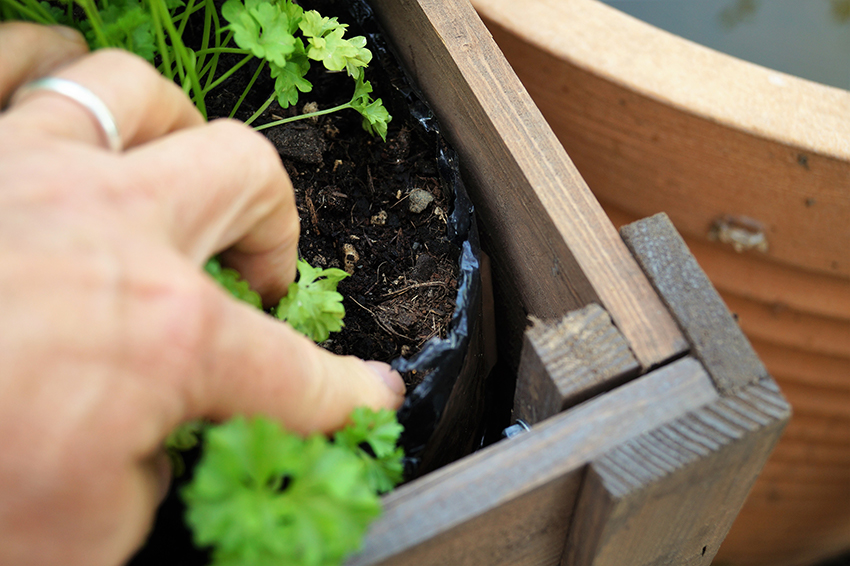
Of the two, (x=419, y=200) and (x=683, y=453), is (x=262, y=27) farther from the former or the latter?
(x=683, y=453)

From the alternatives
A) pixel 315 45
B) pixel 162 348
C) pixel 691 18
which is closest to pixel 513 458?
pixel 162 348

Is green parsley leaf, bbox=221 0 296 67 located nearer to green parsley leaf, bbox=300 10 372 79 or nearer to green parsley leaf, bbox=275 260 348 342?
green parsley leaf, bbox=300 10 372 79

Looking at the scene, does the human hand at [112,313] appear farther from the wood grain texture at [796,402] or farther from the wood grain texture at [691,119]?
the wood grain texture at [796,402]

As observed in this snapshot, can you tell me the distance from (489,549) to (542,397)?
143mm

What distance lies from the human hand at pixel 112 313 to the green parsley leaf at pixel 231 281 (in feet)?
→ 0.18

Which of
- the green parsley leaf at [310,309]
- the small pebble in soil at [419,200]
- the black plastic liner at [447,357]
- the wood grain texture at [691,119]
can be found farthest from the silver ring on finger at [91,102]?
the wood grain texture at [691,119]

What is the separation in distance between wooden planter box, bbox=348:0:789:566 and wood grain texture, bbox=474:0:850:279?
0.23m

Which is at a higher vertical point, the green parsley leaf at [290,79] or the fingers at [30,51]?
the fingers at [30,51]

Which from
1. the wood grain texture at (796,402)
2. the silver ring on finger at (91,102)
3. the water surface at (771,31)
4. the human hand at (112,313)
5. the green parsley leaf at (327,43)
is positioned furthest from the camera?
the water surface at (771,31)

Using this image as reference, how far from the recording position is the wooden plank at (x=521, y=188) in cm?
62

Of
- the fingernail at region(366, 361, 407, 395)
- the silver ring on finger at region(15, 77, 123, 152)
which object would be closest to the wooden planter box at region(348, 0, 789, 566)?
the fingernail at region(366, 361, 407, 395)

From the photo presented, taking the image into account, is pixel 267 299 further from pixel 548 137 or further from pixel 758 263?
pixel 758 263

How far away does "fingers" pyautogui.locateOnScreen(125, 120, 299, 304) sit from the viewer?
0.43 metres

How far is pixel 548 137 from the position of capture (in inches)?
27.7
